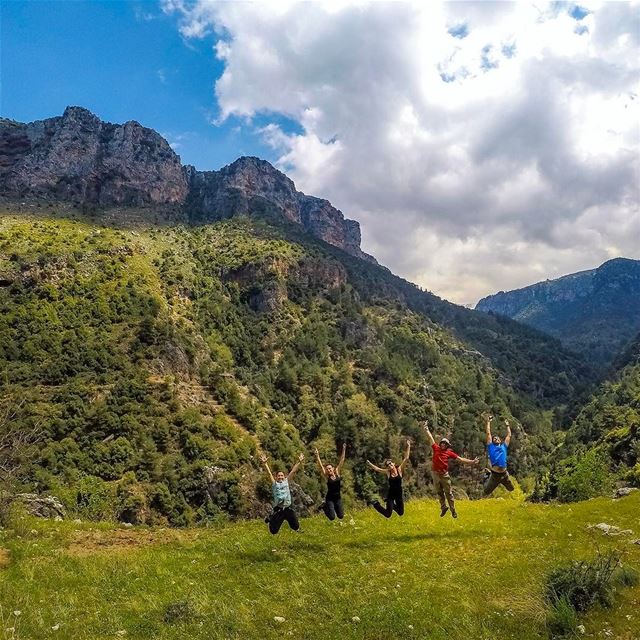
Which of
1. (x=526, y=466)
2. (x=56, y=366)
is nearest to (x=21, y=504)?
(x=56, y=366)

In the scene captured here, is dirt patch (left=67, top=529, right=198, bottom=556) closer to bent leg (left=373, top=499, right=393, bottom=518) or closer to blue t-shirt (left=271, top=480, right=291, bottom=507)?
blue t-shirt (left=271, top=480, right=291, bottom=507)

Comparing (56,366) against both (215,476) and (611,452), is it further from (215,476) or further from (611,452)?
(611,452)

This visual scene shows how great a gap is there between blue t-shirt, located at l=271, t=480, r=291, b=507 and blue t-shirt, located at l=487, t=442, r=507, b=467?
8.07 metres

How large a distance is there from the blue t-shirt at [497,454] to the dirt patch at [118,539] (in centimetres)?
1212

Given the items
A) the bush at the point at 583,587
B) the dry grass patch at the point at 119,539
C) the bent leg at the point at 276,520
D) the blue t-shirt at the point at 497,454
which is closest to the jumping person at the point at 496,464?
the blue t-shirt at the point at 497,454

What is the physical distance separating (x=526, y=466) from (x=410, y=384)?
44.1 metres

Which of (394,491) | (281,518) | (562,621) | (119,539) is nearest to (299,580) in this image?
(281,518)

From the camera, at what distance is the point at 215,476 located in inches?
3620

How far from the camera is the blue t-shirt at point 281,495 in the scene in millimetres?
17984

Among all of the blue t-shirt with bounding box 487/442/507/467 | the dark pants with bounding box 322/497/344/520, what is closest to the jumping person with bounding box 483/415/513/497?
the blue t-shirt with bounding box 487/442/507/467

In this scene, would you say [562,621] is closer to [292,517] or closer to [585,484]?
[292,517]

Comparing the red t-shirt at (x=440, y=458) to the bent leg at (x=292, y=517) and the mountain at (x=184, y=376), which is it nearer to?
the bent leg at (x=292, y=517)

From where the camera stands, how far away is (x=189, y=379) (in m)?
123

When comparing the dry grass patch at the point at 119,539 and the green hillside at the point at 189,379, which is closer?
the dry grass patch at the point at 119,539
